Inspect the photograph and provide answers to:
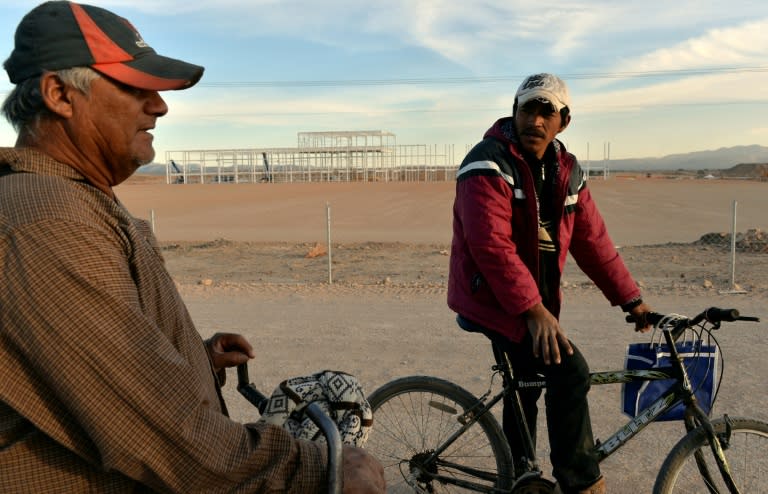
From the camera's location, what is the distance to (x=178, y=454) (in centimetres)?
148

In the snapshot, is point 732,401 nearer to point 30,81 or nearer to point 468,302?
point 468,302

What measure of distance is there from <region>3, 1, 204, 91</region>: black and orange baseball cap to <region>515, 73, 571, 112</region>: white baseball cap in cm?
207

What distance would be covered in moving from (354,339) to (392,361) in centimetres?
103

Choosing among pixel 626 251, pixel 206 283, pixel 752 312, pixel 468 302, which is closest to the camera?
pixel 468 302

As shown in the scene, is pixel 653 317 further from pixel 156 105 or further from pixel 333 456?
pixel 156 105

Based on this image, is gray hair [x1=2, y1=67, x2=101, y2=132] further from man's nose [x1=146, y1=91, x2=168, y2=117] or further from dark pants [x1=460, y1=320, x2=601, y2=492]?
dark pants [x1=460, y1=320, x2=601, y2=492]

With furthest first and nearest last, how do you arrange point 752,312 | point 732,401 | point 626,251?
1. point 626,251
2. point 752,312
3. point 732,401

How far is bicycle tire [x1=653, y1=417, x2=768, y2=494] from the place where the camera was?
341cm

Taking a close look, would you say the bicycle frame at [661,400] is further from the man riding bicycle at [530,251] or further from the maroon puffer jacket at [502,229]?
the maroon puffer jacket at [502,229]

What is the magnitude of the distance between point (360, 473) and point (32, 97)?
1128 millimetres

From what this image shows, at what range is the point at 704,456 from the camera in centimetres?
347

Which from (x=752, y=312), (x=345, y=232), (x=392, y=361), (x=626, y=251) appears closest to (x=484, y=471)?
(x=392, y=361)

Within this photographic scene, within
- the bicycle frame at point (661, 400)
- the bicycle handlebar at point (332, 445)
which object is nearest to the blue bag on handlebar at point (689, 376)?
the bicycle frame at point (661, 400)

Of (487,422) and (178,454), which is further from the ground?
(178,454)
